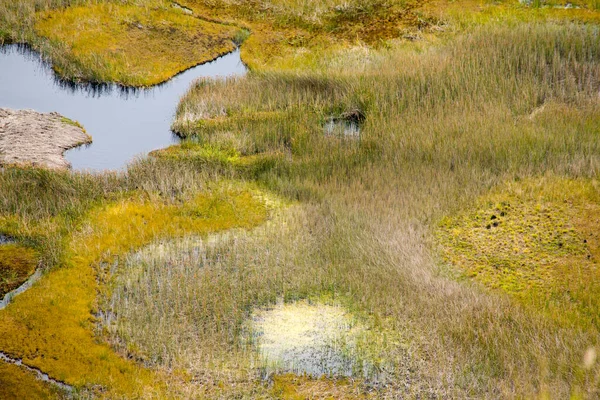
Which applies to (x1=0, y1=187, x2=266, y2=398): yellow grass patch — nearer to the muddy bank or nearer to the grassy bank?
the muddy bank

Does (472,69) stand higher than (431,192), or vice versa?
(472,69)

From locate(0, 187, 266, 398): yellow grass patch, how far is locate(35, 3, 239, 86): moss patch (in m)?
6.44

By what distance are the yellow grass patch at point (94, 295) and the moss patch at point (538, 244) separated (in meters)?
3.22

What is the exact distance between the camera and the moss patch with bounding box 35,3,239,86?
17391 mm

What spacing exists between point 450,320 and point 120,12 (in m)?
14.2

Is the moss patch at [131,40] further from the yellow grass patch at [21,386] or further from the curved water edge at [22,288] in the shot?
the yellow grass patch at [21,386]

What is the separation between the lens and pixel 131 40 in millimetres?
18484

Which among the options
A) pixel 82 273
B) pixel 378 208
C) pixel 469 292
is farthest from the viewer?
pixel 378 208

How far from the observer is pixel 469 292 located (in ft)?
29.8

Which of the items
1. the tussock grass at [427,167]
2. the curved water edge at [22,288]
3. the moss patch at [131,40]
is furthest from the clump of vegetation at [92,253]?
the moss patch at [131,40]

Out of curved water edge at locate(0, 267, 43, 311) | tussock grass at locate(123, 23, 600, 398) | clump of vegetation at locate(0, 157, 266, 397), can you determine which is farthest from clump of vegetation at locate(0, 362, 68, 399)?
tussock grass at locate(123, 23, 600, 398)

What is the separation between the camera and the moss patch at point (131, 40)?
57.1ft

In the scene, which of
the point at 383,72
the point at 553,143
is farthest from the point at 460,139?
the point at 383,72

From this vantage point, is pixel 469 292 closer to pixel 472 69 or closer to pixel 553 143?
pixel 553 143
